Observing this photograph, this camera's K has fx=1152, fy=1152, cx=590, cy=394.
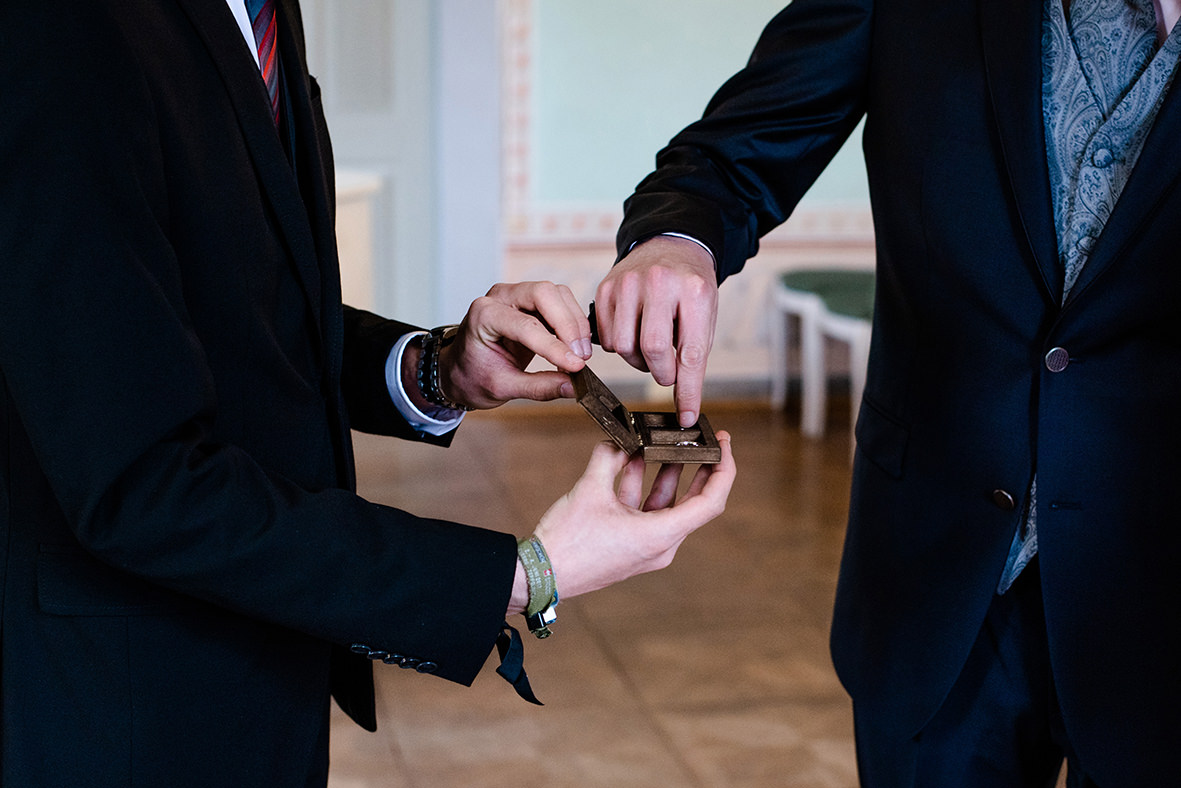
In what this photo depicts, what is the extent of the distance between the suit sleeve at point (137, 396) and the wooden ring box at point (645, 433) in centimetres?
22

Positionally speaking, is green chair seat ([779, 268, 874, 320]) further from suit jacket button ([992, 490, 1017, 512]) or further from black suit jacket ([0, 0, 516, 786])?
black suit jacket ([0, 0, 516, 786])

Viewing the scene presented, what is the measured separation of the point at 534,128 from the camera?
6.06 meters

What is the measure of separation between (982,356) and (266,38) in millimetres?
911

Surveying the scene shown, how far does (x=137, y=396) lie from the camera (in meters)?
0.95

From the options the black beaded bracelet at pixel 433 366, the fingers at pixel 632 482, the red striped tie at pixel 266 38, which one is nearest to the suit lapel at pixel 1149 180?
the fingers at pixel 632 482

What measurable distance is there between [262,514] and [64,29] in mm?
435

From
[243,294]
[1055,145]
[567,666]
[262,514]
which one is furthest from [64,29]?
[567,666]

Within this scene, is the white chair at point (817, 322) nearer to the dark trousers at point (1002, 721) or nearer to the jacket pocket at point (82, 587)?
the dark trousers at point (1002, 721)

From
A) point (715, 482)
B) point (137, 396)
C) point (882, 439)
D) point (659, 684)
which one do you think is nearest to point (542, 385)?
point (715, 482)

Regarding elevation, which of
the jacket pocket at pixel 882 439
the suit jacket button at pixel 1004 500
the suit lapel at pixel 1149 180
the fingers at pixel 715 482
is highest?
the suit lapel at pixel 1149 180

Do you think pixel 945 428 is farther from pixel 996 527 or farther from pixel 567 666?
pixel 567 666

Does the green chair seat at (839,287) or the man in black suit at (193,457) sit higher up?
the man in black suit at (193,457)

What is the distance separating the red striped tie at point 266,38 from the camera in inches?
48.6

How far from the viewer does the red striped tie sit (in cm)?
123
